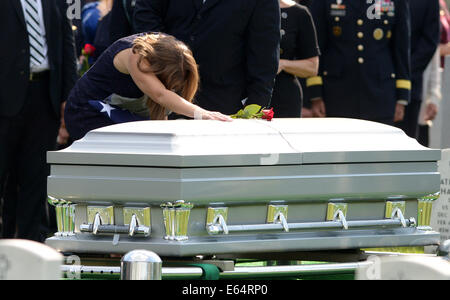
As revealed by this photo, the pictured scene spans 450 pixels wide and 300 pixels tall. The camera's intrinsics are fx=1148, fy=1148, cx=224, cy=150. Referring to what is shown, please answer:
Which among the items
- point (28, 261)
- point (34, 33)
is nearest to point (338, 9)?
point (34, 33)

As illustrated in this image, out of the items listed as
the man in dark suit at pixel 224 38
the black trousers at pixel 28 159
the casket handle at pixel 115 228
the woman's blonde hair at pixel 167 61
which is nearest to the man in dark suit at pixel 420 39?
the black trousers at pixel 28 159

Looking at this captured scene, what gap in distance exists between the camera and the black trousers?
7840 millimetres

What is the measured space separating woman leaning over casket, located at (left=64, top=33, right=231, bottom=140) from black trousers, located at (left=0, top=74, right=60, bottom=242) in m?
2.16

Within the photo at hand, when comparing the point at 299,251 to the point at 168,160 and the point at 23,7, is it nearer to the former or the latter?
the point at 168,160

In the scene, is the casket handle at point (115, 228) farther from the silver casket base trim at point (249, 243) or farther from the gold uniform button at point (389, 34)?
the gold uniform button at point (389, 34)

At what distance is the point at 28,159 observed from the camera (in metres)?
7.98

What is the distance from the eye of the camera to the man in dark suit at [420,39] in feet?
34.4

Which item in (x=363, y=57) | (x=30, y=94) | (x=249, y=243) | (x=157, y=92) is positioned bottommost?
(x=249, y=243)

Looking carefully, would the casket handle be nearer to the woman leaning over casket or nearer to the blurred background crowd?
the woman leaning over casket

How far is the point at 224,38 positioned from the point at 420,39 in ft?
14.5

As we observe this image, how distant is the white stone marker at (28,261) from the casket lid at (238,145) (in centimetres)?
84

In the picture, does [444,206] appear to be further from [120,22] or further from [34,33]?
[34,33]

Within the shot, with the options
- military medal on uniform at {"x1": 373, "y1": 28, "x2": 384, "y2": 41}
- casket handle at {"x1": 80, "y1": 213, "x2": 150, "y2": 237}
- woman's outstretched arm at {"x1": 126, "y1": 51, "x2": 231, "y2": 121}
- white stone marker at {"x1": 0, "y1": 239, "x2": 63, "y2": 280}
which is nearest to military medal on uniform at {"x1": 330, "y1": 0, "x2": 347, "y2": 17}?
military medal on uniform at {"x1": 373, "y1": 28, "x2": 384, "y2": 41}

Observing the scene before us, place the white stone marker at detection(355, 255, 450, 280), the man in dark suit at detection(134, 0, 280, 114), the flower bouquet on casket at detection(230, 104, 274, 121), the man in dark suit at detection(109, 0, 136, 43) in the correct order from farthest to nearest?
the man in dark suit at detection(109, 0, 136, 43)
the man in dark suit at detection(134, 0, 280, 114)
the flower bouquet on casket at detection(230, 104, 274, 121)
the white stone marker at detection(355, 255, 450, 280)
